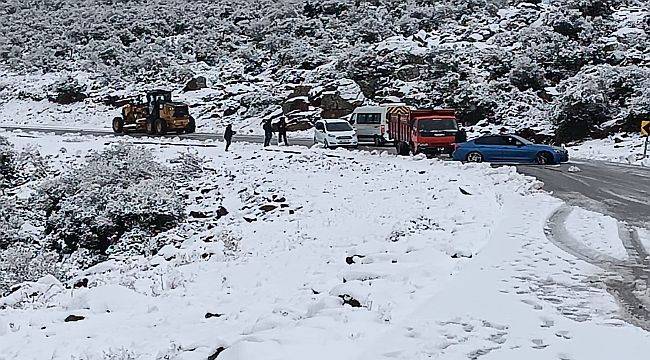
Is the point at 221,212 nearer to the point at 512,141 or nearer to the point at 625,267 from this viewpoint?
the point at 512,141

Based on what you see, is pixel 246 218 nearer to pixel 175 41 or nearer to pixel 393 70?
pixel 393 70

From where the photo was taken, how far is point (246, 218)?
60.6 feet

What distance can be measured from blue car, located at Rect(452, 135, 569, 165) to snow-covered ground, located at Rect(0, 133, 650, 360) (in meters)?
9.94

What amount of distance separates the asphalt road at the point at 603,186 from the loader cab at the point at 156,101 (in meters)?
22.5

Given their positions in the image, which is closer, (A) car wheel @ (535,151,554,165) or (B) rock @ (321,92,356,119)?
(A) car wheel @ (535,151,554,165)

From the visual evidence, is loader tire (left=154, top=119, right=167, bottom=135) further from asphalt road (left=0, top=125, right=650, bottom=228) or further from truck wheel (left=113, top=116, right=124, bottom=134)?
asphalt road (left=0, top=125, right=650, bottom=228)

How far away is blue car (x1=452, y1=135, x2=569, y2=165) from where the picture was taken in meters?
25.7

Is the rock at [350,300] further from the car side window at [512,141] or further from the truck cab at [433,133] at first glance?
the truck cab at [433,133]

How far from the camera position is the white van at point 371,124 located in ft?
119

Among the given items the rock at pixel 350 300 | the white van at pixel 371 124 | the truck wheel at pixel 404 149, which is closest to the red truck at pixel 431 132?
the truck wheel at pixel 404 149

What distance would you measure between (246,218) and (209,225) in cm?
116

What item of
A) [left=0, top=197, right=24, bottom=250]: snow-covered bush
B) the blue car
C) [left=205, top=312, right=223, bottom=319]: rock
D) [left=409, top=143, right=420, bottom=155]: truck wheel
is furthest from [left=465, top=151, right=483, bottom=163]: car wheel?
[left=205, top=312, right=223, bottom=319]: rock

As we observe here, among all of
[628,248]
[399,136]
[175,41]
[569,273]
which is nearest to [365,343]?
[569,273]

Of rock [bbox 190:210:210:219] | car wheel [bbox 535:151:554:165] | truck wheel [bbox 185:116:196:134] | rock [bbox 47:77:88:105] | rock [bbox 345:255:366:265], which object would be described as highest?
rock [bbox 47:77:88:105]
